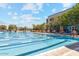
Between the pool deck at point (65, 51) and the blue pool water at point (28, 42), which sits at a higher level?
the blue pool water at point (28, 42)

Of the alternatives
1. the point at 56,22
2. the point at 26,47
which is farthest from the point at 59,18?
the point at 26,47

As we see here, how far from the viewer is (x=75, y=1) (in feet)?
9.99

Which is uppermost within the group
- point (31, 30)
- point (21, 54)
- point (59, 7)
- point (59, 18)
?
point (59, 7)

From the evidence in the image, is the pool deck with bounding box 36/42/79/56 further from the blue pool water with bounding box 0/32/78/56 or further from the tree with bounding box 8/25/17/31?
the tree with bounding box 8/25/17/31

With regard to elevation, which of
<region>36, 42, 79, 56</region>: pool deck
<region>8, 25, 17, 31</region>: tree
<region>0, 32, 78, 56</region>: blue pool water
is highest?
<region>8, 25, 17, 31</region>: tree

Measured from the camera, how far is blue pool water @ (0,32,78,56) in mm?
3029

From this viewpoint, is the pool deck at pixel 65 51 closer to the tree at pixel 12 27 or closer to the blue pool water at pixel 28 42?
the blue pool water at pixel 28 42

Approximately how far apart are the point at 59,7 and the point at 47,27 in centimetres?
48

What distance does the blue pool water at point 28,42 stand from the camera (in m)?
3.03

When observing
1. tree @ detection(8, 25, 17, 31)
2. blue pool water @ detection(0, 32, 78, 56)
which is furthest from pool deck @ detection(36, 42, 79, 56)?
tree @ detection(8, 25, 17, 31)

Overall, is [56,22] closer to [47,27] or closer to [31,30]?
[47,27]

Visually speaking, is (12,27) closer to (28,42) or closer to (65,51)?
(28,42)

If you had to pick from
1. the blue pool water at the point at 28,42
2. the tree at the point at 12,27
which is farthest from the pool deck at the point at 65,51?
the tree at the point at 12,27

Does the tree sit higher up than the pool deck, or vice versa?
the tree
